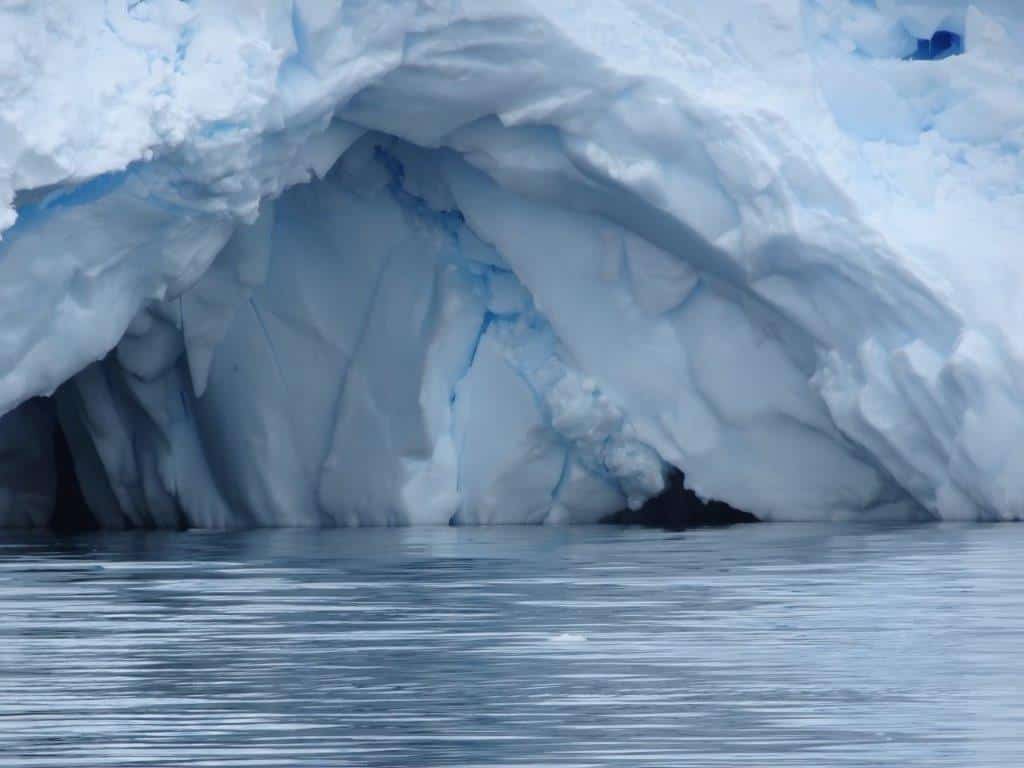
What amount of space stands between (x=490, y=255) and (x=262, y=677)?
9.91 m

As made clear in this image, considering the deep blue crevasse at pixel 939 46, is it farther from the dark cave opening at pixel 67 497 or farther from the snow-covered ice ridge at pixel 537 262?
the dark cave opening at pixel 67 497

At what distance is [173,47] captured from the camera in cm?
1180

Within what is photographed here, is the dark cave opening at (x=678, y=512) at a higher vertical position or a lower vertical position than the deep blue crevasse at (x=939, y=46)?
lower

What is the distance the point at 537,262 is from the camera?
14508 millimetres

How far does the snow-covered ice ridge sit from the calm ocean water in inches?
122

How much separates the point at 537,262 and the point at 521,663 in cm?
933

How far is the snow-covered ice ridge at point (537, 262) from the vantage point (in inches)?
474

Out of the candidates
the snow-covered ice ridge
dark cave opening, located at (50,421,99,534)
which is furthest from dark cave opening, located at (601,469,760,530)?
dark cave opening, located at (50,421,99,534)

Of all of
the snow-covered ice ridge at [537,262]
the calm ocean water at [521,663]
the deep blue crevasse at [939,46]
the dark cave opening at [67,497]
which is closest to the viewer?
the calm ocean water at [521,663]

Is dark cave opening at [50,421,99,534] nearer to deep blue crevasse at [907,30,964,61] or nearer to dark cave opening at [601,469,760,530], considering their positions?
dark cave opening at [601,469,760,530]

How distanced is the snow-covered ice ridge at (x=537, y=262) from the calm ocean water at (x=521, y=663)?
10.2 feet

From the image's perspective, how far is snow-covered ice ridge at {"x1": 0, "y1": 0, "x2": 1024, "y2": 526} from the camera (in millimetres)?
12031

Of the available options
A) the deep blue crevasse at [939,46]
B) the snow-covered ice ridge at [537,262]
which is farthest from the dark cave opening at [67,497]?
the deep blue crevasse at [939,46]

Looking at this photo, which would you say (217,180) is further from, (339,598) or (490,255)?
(339,598)
